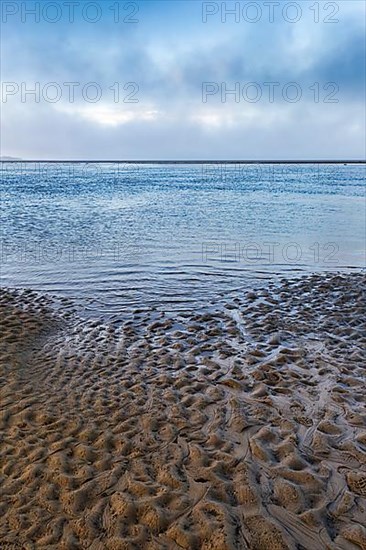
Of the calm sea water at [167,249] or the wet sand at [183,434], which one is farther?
the calm sea water at [167,249]

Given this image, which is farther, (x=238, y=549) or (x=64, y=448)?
(x=64, y=448)

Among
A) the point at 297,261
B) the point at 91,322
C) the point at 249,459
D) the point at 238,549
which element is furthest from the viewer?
the point at 297,261

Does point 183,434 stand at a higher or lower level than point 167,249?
lower

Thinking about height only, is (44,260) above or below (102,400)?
above

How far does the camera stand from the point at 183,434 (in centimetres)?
520

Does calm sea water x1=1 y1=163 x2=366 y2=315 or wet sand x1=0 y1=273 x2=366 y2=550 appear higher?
calm sea water x1=1 y1=163 x2=366 y2=315

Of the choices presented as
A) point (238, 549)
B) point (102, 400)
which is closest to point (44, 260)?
point (102, 400)

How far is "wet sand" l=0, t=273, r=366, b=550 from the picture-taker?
385 centimetres

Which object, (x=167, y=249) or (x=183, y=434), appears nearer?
(x=183, y=434)

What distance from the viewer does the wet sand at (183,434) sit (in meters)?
3.85

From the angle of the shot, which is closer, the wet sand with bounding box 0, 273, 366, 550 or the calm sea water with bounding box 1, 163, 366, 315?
the wet sand with bounding box 0, 273, 366, 550

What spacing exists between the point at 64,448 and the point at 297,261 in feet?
38.0

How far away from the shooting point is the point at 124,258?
15344mm

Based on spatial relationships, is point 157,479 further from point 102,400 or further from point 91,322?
point 91,322
